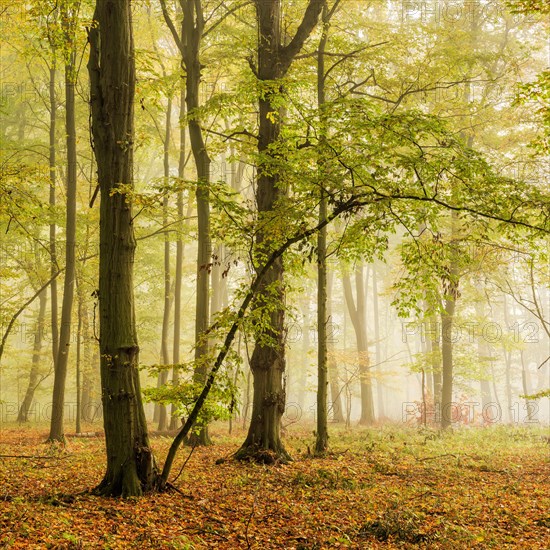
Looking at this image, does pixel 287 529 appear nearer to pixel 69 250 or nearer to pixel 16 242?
pixel 69 250

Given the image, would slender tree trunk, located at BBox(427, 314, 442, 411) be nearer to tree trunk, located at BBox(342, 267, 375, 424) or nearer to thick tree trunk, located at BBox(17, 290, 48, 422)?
tree trunk, located at BBox(342, 267, 375, 424)

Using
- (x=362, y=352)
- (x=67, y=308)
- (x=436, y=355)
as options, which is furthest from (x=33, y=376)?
(x=436, y=355)

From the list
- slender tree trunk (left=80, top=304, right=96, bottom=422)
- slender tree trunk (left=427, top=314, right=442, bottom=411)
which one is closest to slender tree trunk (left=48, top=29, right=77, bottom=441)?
slender tree trunk (left=80, top=304, right=96, bottom=422)

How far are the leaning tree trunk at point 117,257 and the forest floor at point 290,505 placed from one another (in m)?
0.47

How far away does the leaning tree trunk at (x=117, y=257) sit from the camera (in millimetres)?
6504

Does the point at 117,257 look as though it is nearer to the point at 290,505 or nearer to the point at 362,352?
the point at 290,505

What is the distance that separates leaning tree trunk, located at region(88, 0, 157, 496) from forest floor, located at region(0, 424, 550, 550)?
470mm

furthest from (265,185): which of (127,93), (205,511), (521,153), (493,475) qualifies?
(521,153)

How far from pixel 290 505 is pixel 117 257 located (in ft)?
12.3

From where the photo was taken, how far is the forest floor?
5.44 meters

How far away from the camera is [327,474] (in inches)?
336

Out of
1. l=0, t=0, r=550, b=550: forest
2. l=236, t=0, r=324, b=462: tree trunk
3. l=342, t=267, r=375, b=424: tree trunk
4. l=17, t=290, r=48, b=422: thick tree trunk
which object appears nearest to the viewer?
l=0, t=0, r=550, b=550: forest

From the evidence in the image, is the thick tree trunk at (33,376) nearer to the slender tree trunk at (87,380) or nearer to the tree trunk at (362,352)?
the slender tree trunk at (87,380)

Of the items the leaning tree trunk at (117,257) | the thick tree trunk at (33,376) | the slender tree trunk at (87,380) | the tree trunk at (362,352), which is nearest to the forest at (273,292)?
the leaning tree trunk at (117,257)
